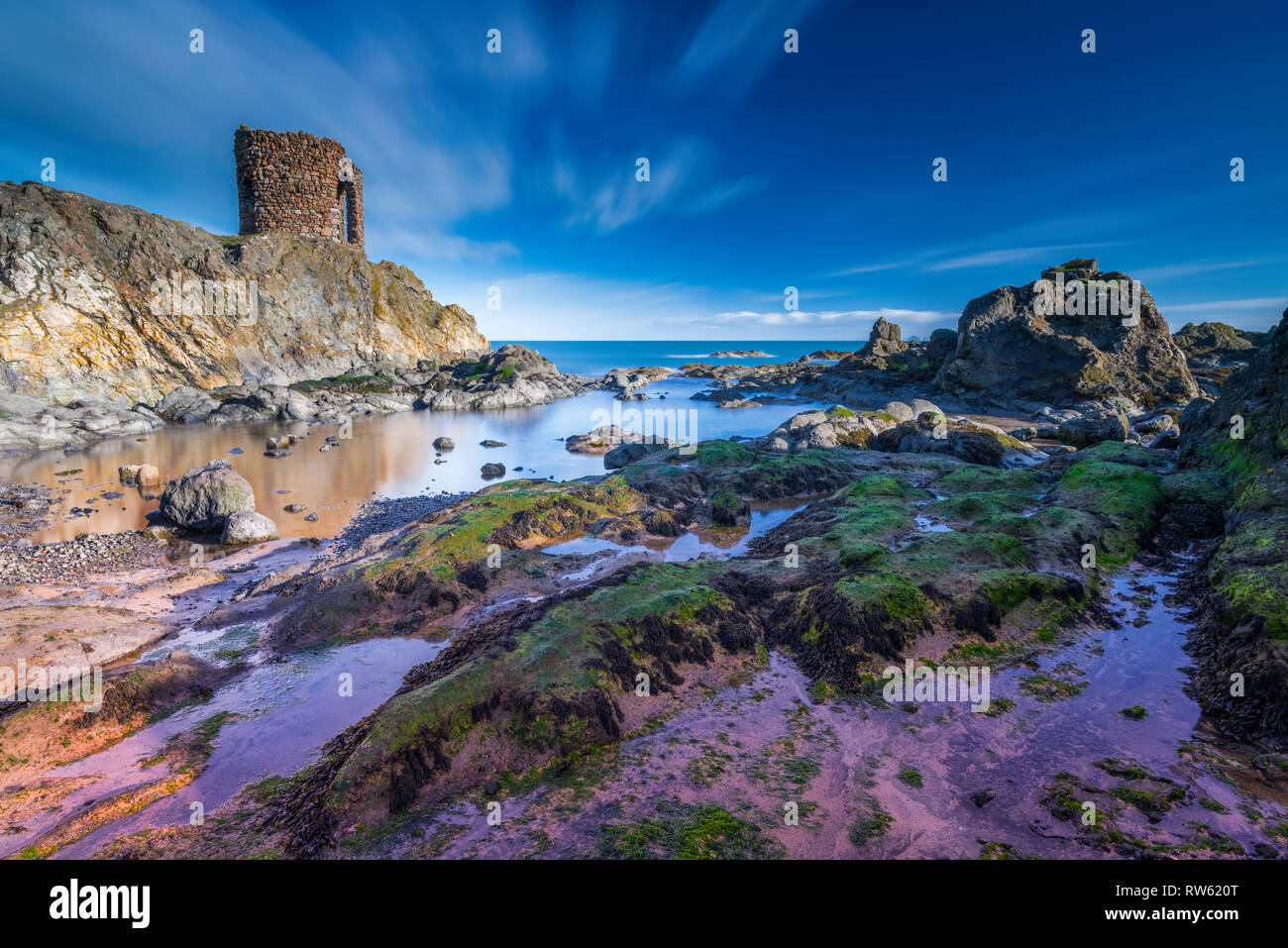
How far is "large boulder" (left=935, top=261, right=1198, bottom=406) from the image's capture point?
35531 millimetres

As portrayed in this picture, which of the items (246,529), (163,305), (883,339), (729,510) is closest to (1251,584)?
(729,510)

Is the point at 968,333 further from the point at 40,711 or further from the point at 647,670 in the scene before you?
the point at 40,711

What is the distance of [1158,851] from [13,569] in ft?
67.2

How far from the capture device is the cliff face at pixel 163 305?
107 feet

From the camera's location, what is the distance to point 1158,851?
4418mm

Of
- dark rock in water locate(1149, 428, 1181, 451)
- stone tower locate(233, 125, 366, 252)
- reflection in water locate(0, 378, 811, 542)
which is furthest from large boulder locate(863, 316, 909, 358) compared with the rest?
stone tower locate(233, 125, 366, 252)

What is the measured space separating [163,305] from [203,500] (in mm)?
35515

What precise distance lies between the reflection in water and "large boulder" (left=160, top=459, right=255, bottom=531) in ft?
4.38

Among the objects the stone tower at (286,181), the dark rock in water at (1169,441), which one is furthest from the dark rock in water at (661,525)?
the stone tower at (286,181)

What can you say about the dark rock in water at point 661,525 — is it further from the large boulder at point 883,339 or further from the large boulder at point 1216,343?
the large boulder at point 1216,343

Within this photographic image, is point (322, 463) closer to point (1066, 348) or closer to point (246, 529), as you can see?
point (246, 529)

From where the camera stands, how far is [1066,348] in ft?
121

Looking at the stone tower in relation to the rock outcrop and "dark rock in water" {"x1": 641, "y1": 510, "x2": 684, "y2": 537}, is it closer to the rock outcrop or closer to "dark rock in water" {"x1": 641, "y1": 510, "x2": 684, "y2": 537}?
"dark rock in water" {"x1": 641, "y1": 510, "x2": 684, "y2": 537}
